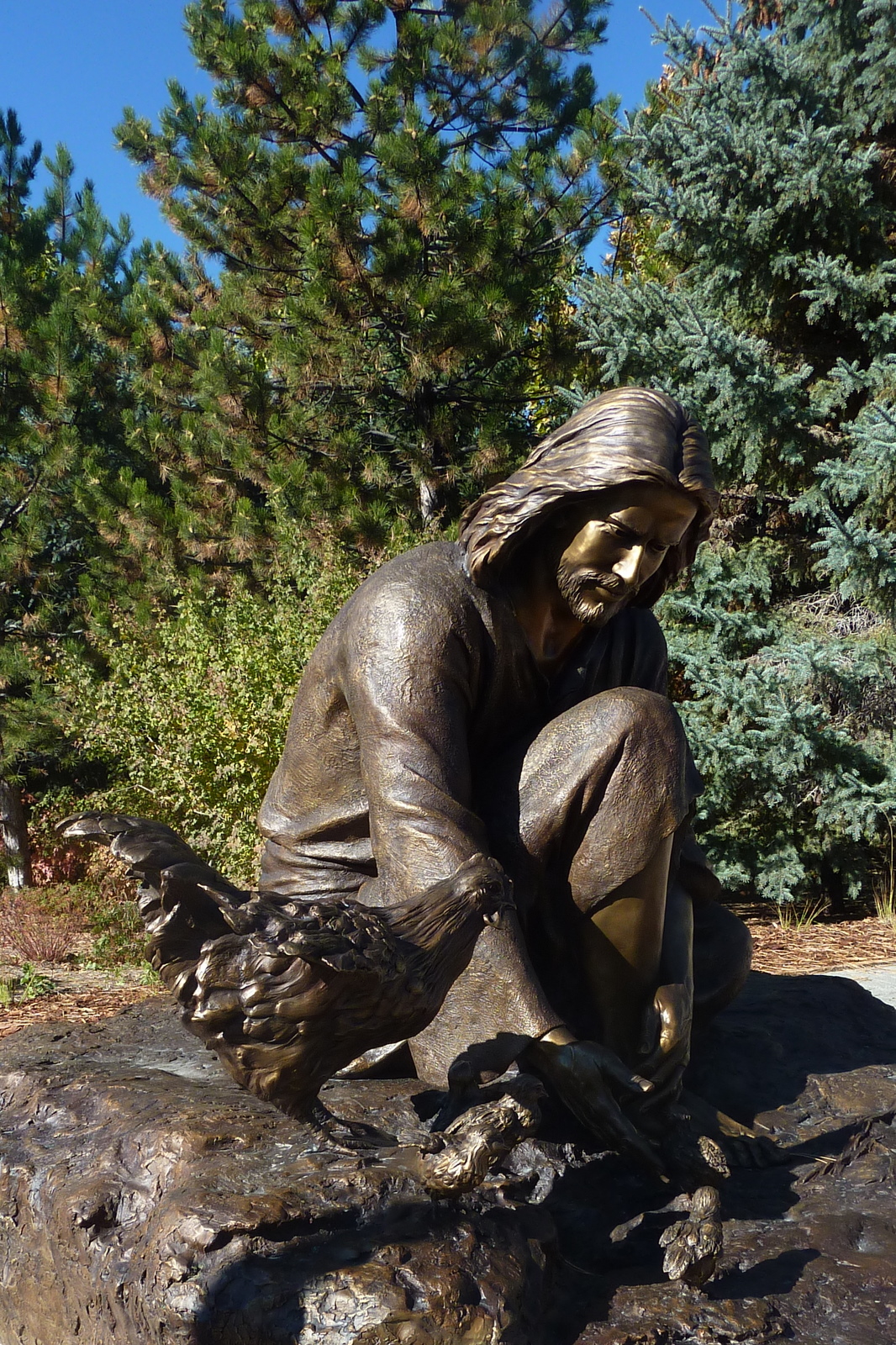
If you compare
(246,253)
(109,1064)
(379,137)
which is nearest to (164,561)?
(246,253)

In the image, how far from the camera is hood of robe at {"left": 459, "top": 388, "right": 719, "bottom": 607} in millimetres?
2836

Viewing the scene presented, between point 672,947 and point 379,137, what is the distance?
23.5 feet

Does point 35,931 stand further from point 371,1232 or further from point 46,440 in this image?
point 371,1232

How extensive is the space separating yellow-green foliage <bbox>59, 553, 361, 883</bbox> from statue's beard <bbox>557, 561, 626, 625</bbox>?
4.75m

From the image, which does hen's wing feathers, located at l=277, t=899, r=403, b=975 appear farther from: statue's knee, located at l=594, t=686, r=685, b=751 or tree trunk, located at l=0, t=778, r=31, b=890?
tree trunk, located at l=0, t=778, r=31, b=890

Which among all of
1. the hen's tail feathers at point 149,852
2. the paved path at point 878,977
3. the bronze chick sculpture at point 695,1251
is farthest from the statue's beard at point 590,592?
the paved path at point 878,977

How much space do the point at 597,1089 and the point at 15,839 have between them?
8950 mm

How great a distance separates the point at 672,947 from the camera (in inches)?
115

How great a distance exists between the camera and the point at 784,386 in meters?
7.59

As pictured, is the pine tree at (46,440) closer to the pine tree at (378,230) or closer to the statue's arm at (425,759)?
the pine tree at (378,230)

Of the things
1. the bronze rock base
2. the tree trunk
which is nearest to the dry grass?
the tree trunk

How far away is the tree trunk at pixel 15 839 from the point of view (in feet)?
33.5

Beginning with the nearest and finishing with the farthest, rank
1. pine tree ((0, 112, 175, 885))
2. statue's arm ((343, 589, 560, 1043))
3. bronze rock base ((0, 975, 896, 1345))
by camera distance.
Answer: bronze rock base ((0, 975, 896, 1345)) < statue's arm ((343, 589, 560, 1043)) < pine tree ((0, 112, 175, 885))

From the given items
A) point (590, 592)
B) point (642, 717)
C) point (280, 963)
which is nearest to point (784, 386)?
point (590, 592)
